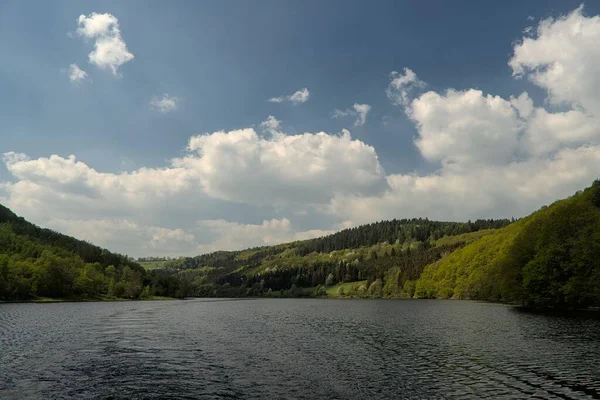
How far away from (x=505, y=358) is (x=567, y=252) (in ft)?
283

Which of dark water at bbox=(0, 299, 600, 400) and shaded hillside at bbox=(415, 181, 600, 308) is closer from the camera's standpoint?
dark water at bbox=(0, 299, 600, 400)

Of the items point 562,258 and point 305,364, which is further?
point 562,258

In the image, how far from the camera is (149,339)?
221ft

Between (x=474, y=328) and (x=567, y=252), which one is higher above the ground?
(x=567, y=252)

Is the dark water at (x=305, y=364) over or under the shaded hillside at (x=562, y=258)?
under

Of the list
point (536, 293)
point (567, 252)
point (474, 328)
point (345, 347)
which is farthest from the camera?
point (536, 293)

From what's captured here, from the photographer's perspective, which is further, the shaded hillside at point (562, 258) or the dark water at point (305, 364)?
the shaded hillside at point (562, 258)

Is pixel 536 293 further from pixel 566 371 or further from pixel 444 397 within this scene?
pixel 444 397

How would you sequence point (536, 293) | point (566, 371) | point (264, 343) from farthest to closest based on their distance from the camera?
1. point (536, 293)
2. point (264, 343)
3. point (566, 371)

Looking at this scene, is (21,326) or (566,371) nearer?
→ (566,371)

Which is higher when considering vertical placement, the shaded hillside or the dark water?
the shaded hillside

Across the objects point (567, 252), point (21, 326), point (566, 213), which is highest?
point (566, 213)

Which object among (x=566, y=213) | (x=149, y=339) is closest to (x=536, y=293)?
(x=566, y=213)

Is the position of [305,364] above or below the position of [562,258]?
below
